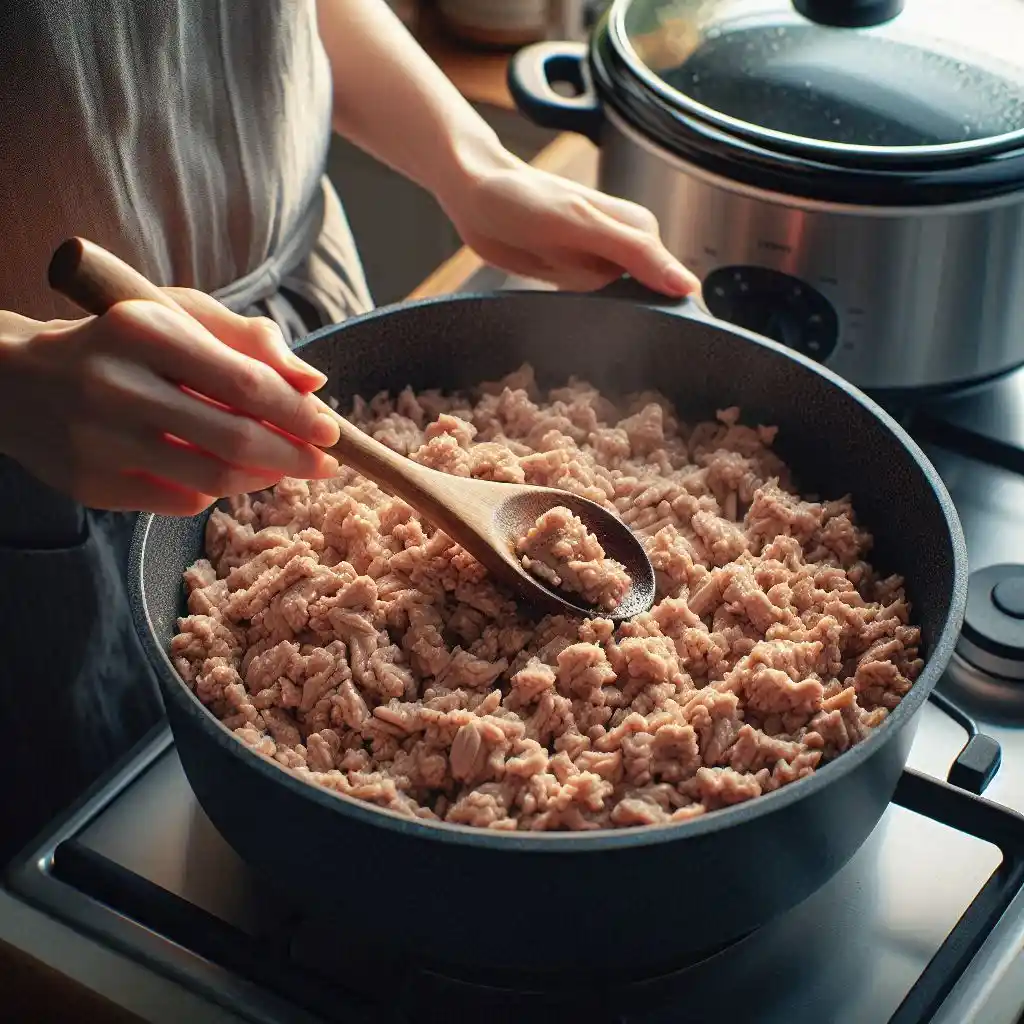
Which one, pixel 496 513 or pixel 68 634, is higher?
pixel 496 513

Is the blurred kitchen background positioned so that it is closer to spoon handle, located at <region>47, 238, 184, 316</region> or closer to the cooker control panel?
the cooker control panel

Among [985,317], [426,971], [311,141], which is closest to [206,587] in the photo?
[426,971]

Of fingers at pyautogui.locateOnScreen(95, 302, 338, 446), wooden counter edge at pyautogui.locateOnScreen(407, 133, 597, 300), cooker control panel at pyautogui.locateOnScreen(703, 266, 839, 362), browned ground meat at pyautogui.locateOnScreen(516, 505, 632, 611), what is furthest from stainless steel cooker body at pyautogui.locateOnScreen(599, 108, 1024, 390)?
fingers at pyautogui.locateOnScreen(95, 302, 338, 446)

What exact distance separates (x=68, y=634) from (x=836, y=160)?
69cm

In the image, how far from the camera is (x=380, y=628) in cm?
74

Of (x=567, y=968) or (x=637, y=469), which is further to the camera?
(x=637, y=469)

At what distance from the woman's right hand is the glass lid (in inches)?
18.8

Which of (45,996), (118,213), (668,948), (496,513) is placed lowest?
(45,996)

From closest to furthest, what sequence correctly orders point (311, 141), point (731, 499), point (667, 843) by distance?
point (667, 843) → point (731, 499) → point (311, 141)

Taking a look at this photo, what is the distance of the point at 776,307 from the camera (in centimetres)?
103

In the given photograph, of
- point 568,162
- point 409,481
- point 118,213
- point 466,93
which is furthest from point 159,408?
point 466,93

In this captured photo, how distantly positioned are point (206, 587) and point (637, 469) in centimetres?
30

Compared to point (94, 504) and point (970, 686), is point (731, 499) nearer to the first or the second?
point (970, 686)

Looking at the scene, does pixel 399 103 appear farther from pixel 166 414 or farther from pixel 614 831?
pixel 614 831
